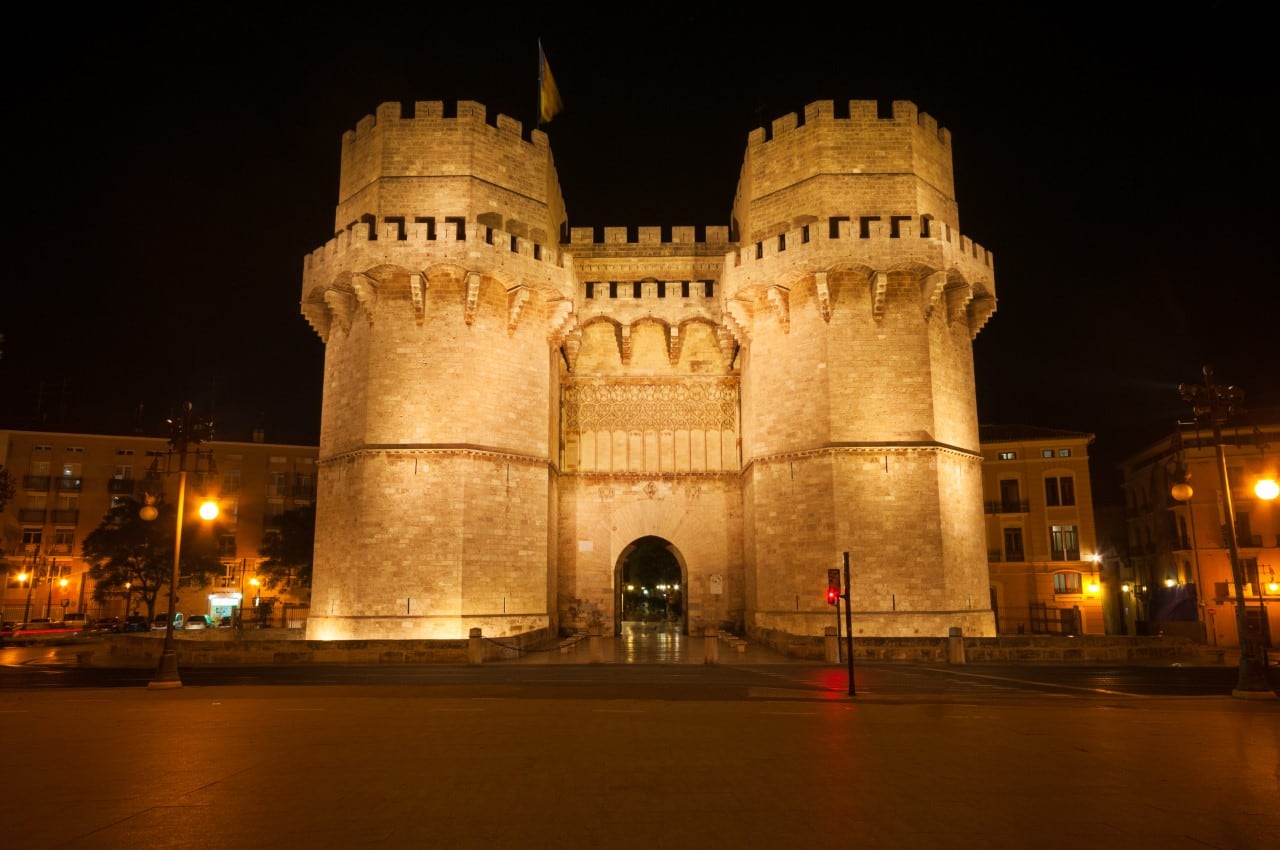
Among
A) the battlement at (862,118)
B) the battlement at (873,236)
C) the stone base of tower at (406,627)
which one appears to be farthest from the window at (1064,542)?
the stone base of tower at (406,627)

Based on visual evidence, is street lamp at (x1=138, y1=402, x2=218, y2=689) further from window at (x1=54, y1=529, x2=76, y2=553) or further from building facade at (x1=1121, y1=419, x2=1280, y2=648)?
window at (x1=54, y1=529, x2=76, y2=553)

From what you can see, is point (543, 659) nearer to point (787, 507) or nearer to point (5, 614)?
point (787, 507)

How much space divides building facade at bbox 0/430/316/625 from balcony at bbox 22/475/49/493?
0.04 m

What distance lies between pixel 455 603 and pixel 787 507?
30.6 ft

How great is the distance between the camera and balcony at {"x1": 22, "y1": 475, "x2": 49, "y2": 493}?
1731 inches

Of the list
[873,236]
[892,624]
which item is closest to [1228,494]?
[892,624]

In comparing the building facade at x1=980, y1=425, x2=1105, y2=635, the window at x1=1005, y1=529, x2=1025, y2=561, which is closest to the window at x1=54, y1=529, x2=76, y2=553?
the building facade at x1=980, y1=425, x2=1105, y2=635

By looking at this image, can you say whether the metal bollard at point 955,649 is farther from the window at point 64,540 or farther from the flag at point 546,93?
the window at point 64,540

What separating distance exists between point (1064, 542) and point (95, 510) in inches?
1898

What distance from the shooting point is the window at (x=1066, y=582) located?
36844 mm

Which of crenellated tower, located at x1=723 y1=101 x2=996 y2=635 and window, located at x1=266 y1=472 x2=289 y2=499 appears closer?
crenellated tower, located at x1=723 y1=101 x2=996 y2=635

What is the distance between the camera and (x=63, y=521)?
44.4m

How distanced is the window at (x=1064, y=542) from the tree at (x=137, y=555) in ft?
129

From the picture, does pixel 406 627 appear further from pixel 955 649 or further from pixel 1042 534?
pixel 1042 534
